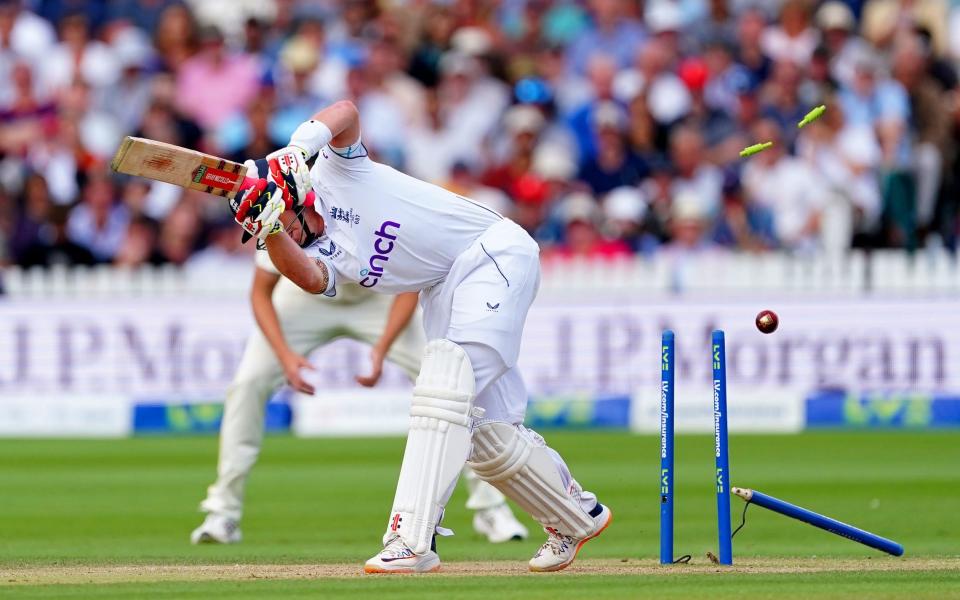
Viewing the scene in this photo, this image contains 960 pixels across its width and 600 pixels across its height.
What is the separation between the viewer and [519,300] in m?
6.05

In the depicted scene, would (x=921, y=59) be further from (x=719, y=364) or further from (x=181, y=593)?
(x=181, y=593)

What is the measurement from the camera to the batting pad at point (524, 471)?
6039 millimetres

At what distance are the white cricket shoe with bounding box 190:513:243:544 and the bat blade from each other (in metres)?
2.53

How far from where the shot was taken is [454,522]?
8.62m

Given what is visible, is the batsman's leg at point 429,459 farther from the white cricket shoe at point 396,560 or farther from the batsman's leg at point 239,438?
the batsman's leg at point 239,438

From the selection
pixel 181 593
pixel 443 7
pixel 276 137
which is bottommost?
pixel 181 593

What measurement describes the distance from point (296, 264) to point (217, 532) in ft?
7.45

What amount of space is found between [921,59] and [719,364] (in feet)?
33.0

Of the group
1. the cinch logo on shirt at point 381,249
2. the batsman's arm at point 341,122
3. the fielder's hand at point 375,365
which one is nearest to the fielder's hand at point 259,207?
the batsman's arm at point 341,122

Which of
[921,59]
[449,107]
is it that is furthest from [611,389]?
[921,59]

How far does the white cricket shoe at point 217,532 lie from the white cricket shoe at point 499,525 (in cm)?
112

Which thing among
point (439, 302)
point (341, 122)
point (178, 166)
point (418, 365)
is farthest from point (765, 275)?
point (178, 166)

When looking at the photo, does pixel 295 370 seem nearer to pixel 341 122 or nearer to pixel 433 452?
pixel 433 452

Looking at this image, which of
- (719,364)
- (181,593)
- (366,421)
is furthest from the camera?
(366,421)
